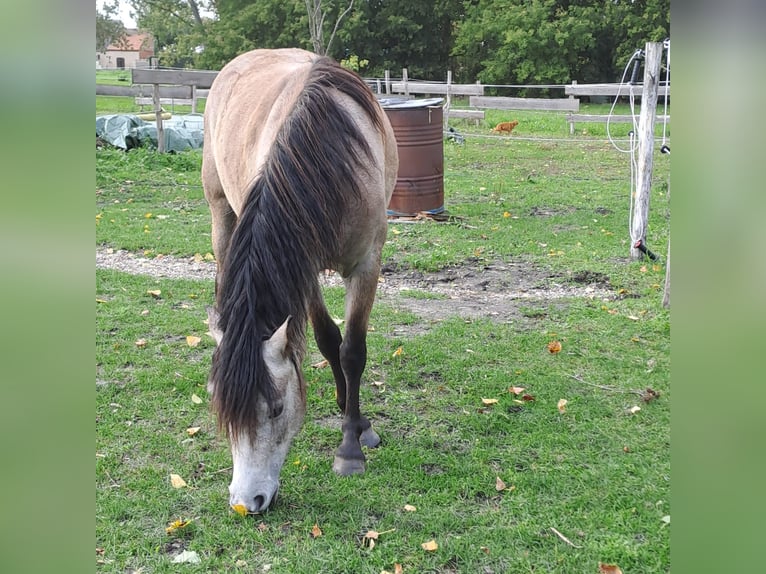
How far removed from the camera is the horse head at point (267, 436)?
242 cm

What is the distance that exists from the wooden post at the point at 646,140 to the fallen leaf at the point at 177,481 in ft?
15.9

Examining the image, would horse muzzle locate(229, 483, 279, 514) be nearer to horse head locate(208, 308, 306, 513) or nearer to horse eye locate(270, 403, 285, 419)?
horse head locate(208, 308, 306, 513)

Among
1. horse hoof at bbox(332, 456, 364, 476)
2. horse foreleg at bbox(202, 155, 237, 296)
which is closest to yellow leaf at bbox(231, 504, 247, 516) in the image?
horse hoof at bbox(332, 456, 364, 476)

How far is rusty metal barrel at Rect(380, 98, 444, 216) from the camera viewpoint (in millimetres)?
7781

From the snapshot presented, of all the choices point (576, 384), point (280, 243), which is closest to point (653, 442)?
point (576, 384)

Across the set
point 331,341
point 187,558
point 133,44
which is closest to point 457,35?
point 331,341

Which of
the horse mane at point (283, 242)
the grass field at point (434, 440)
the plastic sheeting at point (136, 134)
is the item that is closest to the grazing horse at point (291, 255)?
the horse mane at point (283, 242)

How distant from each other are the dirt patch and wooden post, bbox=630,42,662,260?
2.40ft

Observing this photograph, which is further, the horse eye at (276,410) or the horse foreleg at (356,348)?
the horse foreleg at (356,348)

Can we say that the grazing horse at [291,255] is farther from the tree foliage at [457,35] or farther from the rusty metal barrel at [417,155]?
the tree foliage at [457,35]
